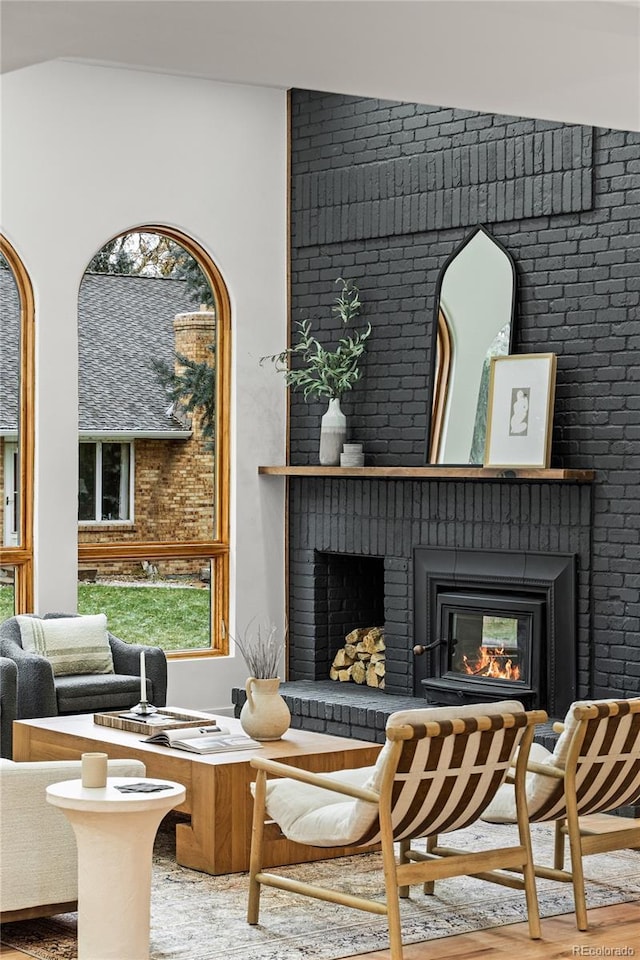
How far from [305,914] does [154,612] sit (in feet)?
13.3

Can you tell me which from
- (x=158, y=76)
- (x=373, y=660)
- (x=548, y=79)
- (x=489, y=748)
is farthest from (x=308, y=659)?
(x=548, y=79)

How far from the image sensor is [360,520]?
888 centimetres

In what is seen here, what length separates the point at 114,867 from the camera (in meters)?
4.30

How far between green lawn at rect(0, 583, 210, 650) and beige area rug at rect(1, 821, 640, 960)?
2912 mm

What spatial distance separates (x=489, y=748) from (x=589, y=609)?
3.04 meters

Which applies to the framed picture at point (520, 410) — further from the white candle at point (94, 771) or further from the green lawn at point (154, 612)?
the white candle at point (94, 771)

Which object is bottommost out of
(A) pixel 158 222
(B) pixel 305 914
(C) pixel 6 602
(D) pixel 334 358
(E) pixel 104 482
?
(B) pixel 305 914

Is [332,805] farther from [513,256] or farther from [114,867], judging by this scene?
[513,256]

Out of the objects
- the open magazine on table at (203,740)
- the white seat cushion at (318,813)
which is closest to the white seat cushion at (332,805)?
the white seat cushion at (318,813)

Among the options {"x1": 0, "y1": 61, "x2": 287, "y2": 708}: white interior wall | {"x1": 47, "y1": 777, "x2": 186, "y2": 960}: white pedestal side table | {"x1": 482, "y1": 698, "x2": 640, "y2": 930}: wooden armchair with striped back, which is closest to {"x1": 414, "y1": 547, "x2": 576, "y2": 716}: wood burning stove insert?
{"x1": 0, "y1": 61, "x2": 287, "y2": 708}: white interior wall

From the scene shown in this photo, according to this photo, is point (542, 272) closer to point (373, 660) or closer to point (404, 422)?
point (404, 422)

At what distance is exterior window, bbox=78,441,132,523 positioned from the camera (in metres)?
8.61

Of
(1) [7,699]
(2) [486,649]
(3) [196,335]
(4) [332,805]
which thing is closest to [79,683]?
(1) [7,699]

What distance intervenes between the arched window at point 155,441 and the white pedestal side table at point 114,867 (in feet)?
14.0
